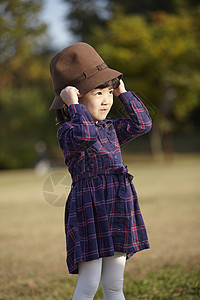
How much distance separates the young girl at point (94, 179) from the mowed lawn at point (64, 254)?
349mm

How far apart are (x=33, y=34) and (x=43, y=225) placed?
19.7 metres

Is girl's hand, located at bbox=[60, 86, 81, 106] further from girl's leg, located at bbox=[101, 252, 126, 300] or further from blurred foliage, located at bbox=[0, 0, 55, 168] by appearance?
blurred foliage, located at bbox=[0, 0, 55, 168]

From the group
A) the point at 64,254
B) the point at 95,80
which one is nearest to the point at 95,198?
the point at 95,80

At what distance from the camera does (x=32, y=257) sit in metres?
4.92

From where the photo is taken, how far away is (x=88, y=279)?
2352 millimetres

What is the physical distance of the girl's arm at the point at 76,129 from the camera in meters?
2.29

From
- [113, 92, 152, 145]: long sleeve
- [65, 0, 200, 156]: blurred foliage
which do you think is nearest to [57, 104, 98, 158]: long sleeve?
[113, 92, 152, 145]: long sleeve

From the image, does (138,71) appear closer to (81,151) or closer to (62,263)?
(62,263)

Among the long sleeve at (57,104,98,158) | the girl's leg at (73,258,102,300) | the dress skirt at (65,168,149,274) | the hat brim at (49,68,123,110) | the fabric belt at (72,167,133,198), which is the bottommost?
the girl's leg at (73,258,102,300)

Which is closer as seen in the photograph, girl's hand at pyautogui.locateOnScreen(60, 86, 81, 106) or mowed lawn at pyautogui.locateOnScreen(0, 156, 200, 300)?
girl's hand at pyautogui.locateOnScreen(60, 86, 81, 106)

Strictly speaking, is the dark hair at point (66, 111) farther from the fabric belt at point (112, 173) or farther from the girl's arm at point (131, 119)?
the fabric belt at point (112, 173)

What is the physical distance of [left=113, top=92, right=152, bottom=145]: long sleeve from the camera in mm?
2580

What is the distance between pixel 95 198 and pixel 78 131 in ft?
1.17

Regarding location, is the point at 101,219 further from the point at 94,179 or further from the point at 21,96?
the point at 21,96
